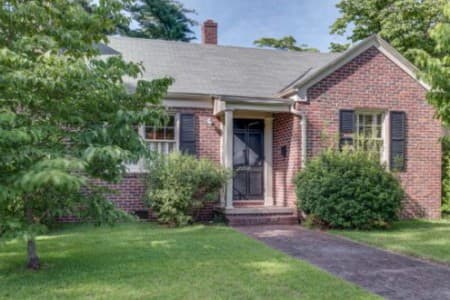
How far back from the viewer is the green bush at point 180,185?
8.70 meters

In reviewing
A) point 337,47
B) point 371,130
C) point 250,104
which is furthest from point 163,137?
point 337,47

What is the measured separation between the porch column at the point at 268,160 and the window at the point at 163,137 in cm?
241

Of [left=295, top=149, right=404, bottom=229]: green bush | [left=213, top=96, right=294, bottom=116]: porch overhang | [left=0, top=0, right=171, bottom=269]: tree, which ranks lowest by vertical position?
[left=295, top=149, right=404, bottom=229]: green bush

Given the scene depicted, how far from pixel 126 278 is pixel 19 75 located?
95.5 inches

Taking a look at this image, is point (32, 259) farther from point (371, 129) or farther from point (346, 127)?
point (371, 129)

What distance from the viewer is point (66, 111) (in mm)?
4660

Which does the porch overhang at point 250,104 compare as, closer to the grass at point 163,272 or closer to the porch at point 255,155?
the porch at point 255,155

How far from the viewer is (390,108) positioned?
10.3 meters

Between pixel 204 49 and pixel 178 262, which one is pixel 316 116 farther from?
pixel 178 262

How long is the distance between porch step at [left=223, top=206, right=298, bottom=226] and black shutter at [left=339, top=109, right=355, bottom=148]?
2.08m

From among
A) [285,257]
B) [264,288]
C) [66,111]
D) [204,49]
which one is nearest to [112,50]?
[204,49]

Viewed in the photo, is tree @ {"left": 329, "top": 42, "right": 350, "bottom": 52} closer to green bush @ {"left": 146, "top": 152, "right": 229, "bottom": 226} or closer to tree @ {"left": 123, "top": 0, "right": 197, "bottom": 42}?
tree @ {"left": 123, "top": 0, "right": 197, "bottom": 42}

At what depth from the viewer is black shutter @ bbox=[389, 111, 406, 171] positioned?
1016 centimetres

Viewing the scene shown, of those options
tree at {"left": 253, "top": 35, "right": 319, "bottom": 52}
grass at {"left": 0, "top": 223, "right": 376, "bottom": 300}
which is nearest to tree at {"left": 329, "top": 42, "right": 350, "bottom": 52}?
tree at {"left": 253, "top": 35, "right": 319, "bottom": 52}
